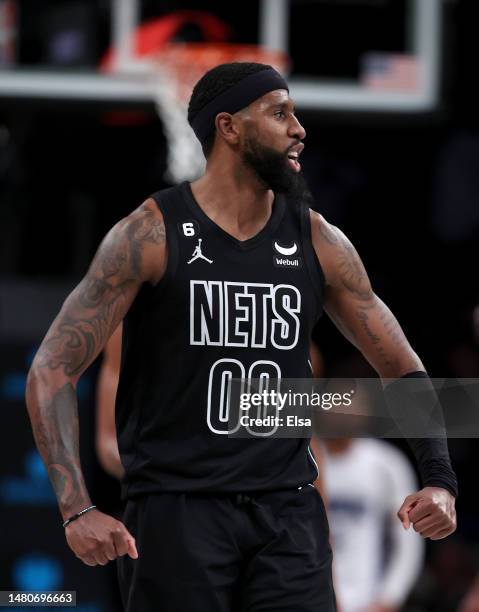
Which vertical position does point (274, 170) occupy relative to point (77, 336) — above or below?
above

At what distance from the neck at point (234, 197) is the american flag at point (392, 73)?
6.52 m

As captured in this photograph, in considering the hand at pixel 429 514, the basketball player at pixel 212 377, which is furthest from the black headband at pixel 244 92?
the hand at pixel 429 514

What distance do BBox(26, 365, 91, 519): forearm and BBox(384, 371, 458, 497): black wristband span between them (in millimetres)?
1081

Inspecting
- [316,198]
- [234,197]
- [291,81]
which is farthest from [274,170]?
[316,198]

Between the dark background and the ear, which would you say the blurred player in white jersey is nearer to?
the dark background

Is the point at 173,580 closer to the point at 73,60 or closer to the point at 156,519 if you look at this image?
the point at 156,519

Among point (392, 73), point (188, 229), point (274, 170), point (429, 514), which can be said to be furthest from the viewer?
point (392, 73)

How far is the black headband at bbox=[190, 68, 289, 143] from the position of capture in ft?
14.0

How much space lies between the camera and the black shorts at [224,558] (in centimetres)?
386

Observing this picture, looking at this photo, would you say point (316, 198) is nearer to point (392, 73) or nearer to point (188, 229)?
point (392, 73)

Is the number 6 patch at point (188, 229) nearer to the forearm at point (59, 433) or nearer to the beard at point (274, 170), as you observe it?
the beard at point (274, 170)

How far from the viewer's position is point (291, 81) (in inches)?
411

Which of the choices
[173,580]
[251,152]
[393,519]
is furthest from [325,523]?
[393,519]

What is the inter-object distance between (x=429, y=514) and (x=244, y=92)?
145 centimetres
